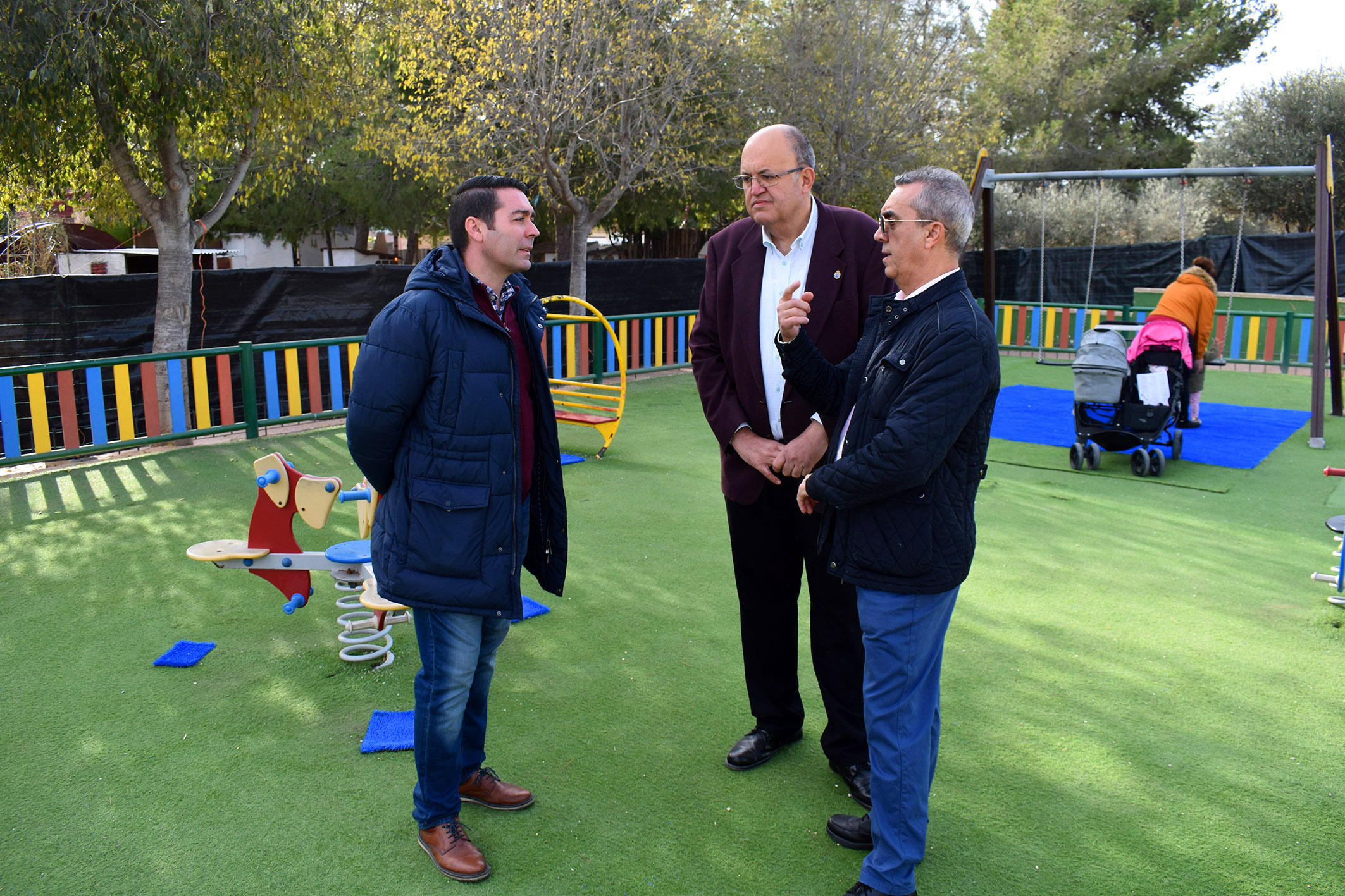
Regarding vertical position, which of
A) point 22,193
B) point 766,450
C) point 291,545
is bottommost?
point 291,545

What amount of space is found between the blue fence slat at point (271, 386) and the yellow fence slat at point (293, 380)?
0.36ft

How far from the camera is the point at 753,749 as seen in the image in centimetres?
330

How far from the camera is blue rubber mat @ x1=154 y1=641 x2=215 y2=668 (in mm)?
4035

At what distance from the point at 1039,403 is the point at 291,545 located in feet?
29.0

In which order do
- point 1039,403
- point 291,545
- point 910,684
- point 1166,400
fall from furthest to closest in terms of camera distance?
1. point 1039,403
2. point 1166,400
3. point 291,545
4. point 910,684

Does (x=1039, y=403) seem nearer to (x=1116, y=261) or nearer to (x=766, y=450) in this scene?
(x=766, y=450)

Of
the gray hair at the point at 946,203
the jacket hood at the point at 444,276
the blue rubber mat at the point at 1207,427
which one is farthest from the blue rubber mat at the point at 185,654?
the blue rubber mat at the point at 1207,427

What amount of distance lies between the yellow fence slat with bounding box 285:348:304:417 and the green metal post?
30 cm

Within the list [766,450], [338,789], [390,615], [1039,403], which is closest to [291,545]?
[390,615]

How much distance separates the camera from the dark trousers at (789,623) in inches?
121

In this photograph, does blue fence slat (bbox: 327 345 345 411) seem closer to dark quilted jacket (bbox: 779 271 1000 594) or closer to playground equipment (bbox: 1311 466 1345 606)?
dark quilted jacket (bbox: 779 271 1000 594)

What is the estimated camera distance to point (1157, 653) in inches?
169

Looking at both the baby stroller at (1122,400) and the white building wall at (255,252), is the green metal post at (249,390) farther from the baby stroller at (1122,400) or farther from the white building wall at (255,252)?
the white building wall at (255,252)

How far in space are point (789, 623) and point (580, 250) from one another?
11393 millimetres
